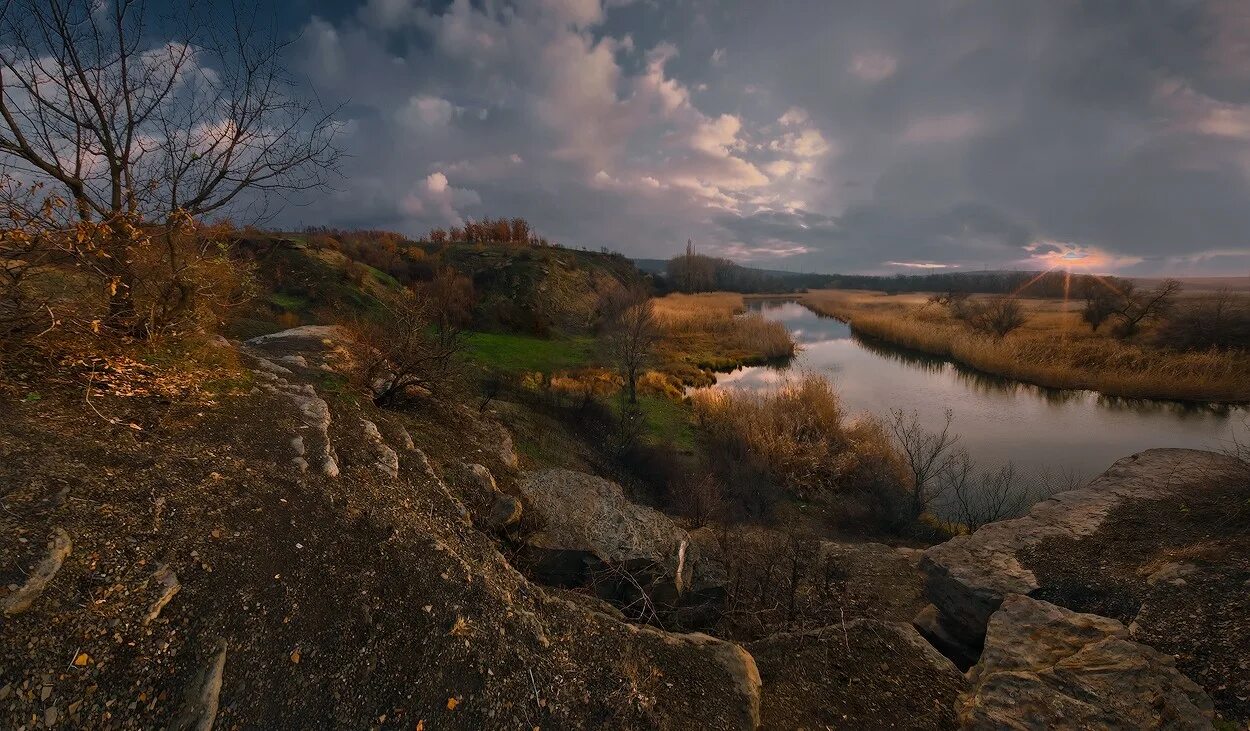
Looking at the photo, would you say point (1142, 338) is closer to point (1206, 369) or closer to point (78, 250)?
point (1206, 369)

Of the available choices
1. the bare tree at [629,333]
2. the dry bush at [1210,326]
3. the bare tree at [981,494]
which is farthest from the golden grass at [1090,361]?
the bare tree at [629,333]

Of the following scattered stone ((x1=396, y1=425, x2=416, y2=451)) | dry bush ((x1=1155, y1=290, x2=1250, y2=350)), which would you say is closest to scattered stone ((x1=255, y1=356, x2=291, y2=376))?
scattered stone ((x1=396, y1=425, x2=416, y2=451))

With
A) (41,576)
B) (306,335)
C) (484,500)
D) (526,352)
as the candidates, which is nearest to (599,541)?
(484,500)

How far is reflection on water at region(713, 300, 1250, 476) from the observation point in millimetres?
15656

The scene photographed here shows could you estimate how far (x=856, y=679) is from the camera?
4.13m

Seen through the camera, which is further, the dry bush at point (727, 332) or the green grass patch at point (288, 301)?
the dry bush at point (727, 332)

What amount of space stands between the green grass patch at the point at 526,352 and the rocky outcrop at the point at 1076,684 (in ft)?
54.4

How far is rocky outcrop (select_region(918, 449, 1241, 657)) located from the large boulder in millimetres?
3377

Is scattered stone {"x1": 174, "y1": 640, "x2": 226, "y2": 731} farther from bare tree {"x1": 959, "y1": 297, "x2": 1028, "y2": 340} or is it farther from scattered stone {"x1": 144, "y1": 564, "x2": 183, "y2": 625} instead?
bare tree {"x1": 959, "y1": 297, "x2": 1028, "y2": 340}

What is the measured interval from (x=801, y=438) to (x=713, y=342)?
18201 mm

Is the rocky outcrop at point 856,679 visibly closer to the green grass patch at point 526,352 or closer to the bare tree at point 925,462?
the bare tree at point 925,462

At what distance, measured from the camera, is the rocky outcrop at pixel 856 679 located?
3.75m

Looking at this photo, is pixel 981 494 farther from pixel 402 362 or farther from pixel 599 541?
pixel 402 362

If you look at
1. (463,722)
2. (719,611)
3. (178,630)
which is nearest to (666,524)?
(719,611)
